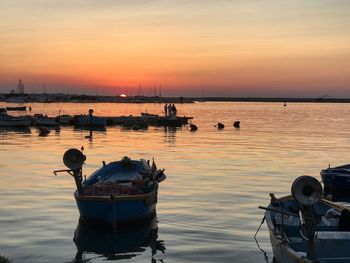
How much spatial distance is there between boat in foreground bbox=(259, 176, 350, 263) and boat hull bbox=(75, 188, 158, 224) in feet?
15.6

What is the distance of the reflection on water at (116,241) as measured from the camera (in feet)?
54.2

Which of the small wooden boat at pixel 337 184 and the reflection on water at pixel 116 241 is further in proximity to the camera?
the small wooden boat at pixel 337 184

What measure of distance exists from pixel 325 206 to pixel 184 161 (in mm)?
21794

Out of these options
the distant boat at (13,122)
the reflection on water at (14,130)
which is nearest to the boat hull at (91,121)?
the distant boat at (13,122)

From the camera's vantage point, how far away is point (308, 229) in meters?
11.6

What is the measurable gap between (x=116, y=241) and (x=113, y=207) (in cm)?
122

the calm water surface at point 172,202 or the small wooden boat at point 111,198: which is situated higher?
the small wooden boat at point 111,198

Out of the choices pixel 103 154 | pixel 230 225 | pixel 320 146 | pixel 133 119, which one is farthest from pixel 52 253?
pixel 133 119

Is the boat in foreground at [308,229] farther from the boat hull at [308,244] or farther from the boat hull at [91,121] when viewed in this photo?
the boat hull at [91,121]

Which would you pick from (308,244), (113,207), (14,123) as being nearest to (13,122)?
(14,123)

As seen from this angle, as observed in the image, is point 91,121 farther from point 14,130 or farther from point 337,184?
point 337,184

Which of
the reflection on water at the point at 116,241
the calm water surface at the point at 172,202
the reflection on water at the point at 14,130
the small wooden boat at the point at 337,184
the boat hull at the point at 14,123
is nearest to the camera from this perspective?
the reflection on water at the point at 116,241

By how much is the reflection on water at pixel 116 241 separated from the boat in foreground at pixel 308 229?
375 cm

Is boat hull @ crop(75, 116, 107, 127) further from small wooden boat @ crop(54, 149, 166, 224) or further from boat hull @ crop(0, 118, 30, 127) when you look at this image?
small wooden boat @ crop(54, 149, 166, 224)
